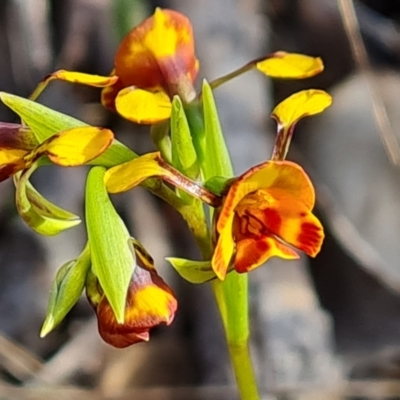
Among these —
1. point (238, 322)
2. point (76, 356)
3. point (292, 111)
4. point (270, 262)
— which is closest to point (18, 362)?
point (76, 356)

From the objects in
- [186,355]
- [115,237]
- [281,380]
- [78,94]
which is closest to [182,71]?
[115,237]

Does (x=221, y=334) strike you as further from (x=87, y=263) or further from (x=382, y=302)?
(x=87, y=263)

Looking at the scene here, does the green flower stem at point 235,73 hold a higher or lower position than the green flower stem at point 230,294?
higher

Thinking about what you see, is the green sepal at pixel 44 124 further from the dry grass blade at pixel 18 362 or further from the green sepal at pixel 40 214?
the dry grass blade at pixel 18 362

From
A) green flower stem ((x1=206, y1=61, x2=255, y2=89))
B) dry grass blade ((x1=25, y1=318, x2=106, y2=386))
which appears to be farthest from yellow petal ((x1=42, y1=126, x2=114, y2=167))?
dry grass blade ((x1=25, y1=318, x2=106, y2=386))

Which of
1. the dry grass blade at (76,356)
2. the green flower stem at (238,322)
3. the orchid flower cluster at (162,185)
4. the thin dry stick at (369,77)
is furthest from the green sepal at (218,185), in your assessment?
the thin dry stick at (369,77)
